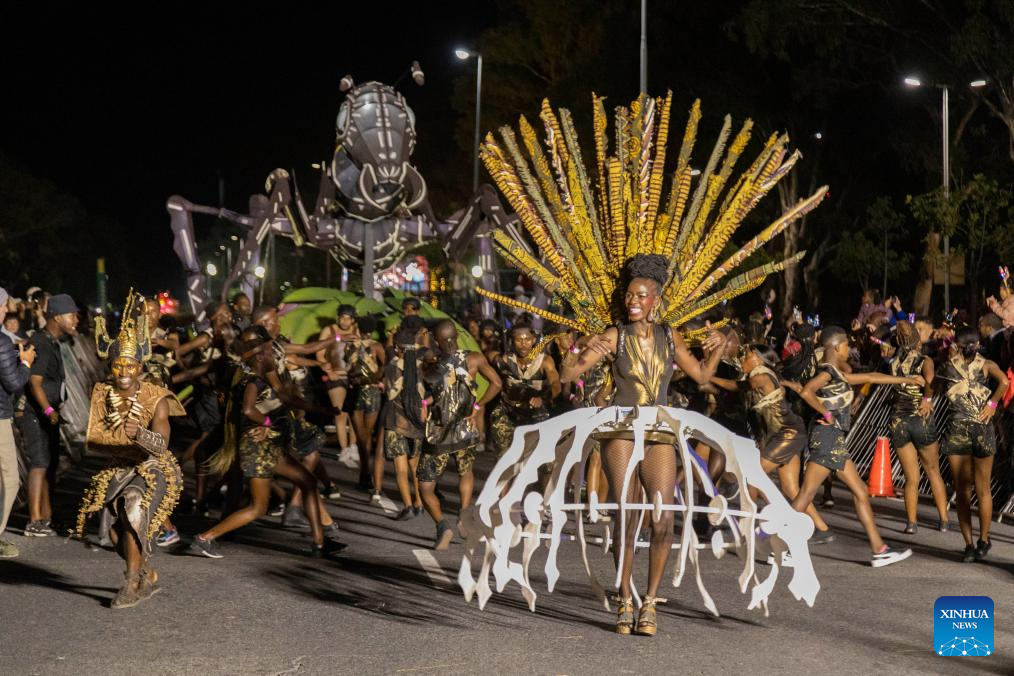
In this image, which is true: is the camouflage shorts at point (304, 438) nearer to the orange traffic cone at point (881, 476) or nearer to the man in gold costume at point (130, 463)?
the man in gold costume at point (130, 463)

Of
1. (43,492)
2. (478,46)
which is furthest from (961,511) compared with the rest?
(478,46)

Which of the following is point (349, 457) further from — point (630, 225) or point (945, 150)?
point (945, 150)

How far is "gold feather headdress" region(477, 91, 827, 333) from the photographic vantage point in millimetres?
7375

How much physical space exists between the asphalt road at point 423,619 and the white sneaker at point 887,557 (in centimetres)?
6

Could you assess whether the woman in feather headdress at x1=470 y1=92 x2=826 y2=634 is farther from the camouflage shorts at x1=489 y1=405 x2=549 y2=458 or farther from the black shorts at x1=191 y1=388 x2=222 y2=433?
the black shorts at x1=191 y1=388 x2=222 y2=433

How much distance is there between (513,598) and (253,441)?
2.31 m

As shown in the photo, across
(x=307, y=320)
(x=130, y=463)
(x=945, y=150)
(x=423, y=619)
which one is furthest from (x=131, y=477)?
(x=945, y=150)

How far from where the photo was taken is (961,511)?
32.1 ft

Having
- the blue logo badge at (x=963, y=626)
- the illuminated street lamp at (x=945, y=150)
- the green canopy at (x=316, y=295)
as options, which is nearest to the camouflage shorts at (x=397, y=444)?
the blue logo badge at (x=963, y=626)

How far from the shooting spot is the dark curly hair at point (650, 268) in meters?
6.94

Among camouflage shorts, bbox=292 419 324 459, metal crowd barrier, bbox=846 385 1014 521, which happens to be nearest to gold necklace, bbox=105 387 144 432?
camouflage shorts, bbox=292 419 324 459

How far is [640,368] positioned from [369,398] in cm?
697

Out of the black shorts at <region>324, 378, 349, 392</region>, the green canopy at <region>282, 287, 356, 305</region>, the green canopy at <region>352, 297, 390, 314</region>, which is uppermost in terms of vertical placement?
the green canopy at <region>282, 287, 356, 305</region>

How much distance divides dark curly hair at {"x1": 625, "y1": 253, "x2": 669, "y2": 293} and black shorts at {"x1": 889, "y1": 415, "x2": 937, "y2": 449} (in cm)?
440
